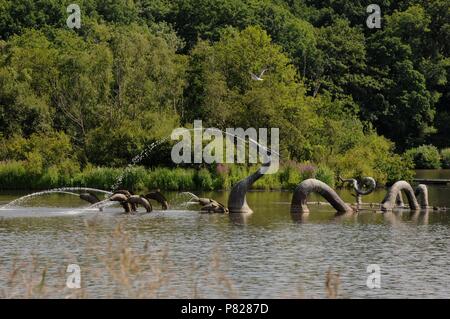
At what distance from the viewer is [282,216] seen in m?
39.6

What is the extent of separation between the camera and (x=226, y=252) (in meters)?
29.0

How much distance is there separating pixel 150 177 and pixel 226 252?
93.8ft

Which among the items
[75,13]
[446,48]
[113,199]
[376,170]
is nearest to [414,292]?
[113,199]

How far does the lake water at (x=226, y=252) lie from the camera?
2280 centimetres

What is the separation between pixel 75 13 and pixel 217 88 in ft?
103

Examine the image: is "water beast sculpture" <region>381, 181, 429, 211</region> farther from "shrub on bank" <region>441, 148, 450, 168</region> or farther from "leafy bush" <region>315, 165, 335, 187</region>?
"shrub on bank" <region>441, 148, 450, 168</region>

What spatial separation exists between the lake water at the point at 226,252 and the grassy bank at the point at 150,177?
1311 centimetres

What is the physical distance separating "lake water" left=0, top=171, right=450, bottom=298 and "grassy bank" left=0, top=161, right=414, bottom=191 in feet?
43.0

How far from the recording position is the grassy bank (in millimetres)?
57188

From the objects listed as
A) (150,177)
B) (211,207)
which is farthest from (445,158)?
(211,207)
